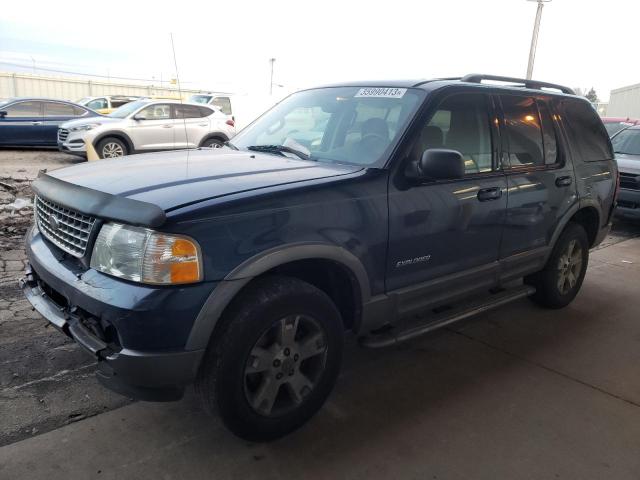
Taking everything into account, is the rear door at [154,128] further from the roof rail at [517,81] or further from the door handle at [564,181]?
the door handle at [564,181]

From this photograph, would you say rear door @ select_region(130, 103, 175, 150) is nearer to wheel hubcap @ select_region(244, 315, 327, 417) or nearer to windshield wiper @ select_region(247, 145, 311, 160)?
windshield wiper @ select_region(247, 145, 311, 160)

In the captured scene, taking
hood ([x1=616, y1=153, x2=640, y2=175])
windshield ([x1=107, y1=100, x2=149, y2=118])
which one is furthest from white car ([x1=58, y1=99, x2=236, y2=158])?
hood ([x1=616, y1=153, x2=640, y2=175])

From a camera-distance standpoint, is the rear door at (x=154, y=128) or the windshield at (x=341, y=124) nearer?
the windshield at (x=341, y=124)

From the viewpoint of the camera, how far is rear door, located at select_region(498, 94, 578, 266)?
3881 millimetres

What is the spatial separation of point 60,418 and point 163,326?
3.75ft

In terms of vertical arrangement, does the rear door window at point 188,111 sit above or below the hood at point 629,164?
above

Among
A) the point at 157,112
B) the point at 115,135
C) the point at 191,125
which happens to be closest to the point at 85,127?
the point at 115,135

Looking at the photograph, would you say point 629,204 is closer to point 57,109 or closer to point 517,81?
point 517,81

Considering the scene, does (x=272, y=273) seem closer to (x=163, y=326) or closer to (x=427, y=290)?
(x=163, y=326)

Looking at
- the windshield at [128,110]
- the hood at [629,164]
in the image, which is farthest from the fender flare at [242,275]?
the windshield at [128,110]

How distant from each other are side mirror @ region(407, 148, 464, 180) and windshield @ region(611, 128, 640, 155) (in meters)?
7.76

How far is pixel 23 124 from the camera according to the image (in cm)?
1325

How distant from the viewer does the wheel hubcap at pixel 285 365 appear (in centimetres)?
260

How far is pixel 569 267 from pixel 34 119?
1324 centimetres
